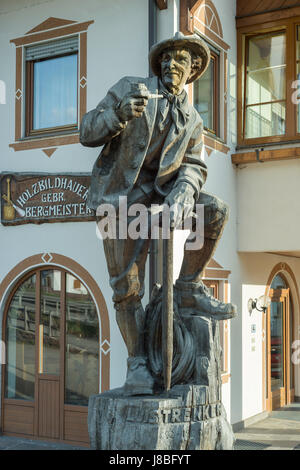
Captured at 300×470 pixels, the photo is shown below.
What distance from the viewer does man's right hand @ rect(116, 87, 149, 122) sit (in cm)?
368

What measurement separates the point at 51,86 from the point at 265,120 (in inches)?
130

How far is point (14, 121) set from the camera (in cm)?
968

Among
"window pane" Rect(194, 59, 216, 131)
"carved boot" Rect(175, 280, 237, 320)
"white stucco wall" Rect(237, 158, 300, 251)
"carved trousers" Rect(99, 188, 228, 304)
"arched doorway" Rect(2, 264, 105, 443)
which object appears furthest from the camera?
"white stucco wall" Rect(237, 158, 300, 251)

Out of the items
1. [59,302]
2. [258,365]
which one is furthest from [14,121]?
[258,365]

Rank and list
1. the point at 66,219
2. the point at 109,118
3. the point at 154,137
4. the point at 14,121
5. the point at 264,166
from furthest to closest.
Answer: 1. the point at 264,166
2. the point at 14,121
3. the point at 66,219
4. the point at 154,137
5. the point at 109,118

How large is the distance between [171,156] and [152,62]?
610 mm

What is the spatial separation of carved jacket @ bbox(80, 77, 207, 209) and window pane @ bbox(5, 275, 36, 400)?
5.82m

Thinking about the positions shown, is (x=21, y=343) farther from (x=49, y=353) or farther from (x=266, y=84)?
(x=266, y=84)

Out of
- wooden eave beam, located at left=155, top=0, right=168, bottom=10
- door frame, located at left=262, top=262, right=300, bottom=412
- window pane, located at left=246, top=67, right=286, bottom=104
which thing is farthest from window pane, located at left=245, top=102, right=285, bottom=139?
door frame, located at left=262, top=262, right=300, bottom=412

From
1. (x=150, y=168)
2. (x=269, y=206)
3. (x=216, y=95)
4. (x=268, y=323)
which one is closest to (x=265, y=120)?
(x=216, y=95)

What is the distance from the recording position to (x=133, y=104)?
3682mm

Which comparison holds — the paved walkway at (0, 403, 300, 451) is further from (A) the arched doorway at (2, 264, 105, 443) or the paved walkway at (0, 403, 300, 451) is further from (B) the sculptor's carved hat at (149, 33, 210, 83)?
(B) the sculptor's carved hat at (149, 33, 210, 83)

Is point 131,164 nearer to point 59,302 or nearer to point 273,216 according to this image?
point 59,302

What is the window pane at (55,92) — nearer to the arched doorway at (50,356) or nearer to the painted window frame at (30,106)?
the painted window frame at (30,106)
